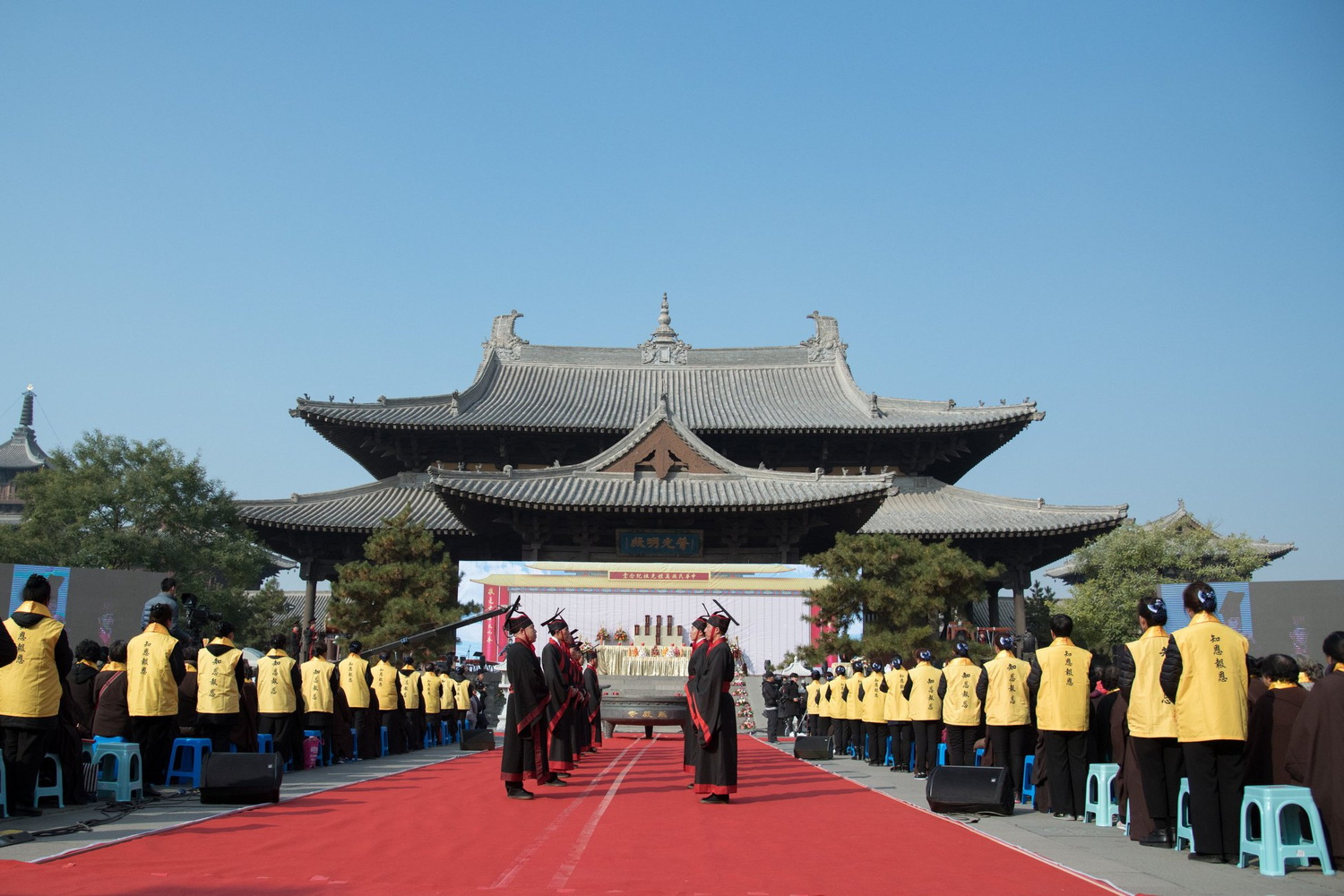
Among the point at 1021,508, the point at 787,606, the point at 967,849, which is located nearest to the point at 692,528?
the point at 787,606

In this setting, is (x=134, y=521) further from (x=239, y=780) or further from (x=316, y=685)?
(x=239, y=780)

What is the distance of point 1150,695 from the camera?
268 inches

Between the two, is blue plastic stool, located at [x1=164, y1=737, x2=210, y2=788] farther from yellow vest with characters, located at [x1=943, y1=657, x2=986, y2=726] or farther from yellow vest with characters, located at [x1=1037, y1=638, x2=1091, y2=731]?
yellow vest with characters, located at [x1=1037, y1=638, x2=1091, y2=731]

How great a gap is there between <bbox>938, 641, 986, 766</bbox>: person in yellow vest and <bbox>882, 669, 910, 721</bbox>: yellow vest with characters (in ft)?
5.69

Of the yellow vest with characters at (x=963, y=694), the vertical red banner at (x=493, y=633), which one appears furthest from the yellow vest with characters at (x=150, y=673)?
the vertical red banner at (x=493, y=633)

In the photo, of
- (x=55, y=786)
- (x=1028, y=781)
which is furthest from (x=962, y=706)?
(x=55, y=786)

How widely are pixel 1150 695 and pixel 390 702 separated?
1023cm

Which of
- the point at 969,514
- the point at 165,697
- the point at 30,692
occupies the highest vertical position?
the point at 969,514

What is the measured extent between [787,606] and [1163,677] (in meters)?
18.3

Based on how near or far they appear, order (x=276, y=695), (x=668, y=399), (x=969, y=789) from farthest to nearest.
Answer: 1. (x=668, y=399)
2. (x=276, y=695)
3. (x=969, y=789)

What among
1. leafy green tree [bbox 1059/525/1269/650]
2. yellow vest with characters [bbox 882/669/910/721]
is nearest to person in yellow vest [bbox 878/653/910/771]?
yellow vest with characters [bbox 882/669/910/721]

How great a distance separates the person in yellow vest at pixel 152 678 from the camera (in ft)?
28.3

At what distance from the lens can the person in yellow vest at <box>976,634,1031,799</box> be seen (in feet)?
29.7

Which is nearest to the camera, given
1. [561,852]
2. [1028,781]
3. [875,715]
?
[561,852]
